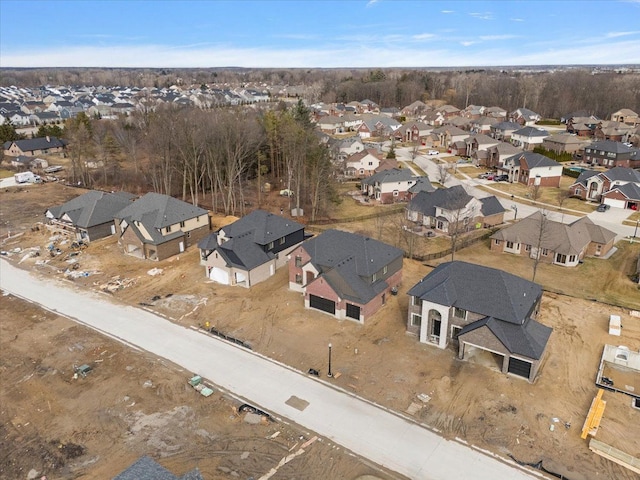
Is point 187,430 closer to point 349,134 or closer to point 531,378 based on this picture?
point 531,378

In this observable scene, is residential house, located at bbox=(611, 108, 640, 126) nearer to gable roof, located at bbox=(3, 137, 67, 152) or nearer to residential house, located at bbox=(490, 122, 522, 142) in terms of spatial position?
residential house, located at bbox=(490, 122, 522, 142)

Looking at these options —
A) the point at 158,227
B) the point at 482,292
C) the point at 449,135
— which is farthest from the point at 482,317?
the point at 449,135

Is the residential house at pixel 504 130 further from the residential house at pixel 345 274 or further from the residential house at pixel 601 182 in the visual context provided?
the residential house at pixel 345 274

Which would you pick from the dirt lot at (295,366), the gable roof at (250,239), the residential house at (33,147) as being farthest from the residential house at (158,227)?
the residential house at (33,147)

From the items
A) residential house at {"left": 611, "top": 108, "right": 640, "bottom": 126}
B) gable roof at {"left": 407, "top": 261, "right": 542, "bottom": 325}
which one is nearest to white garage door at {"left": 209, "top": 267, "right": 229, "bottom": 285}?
gable roof at {"left": 407, "top": 261, "right": 542, "bottom": 325}

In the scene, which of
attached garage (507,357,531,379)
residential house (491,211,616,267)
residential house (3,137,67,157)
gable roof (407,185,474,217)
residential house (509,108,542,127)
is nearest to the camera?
attached garage (507,357,531,379)

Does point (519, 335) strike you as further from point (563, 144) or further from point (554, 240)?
point (563, 144)
